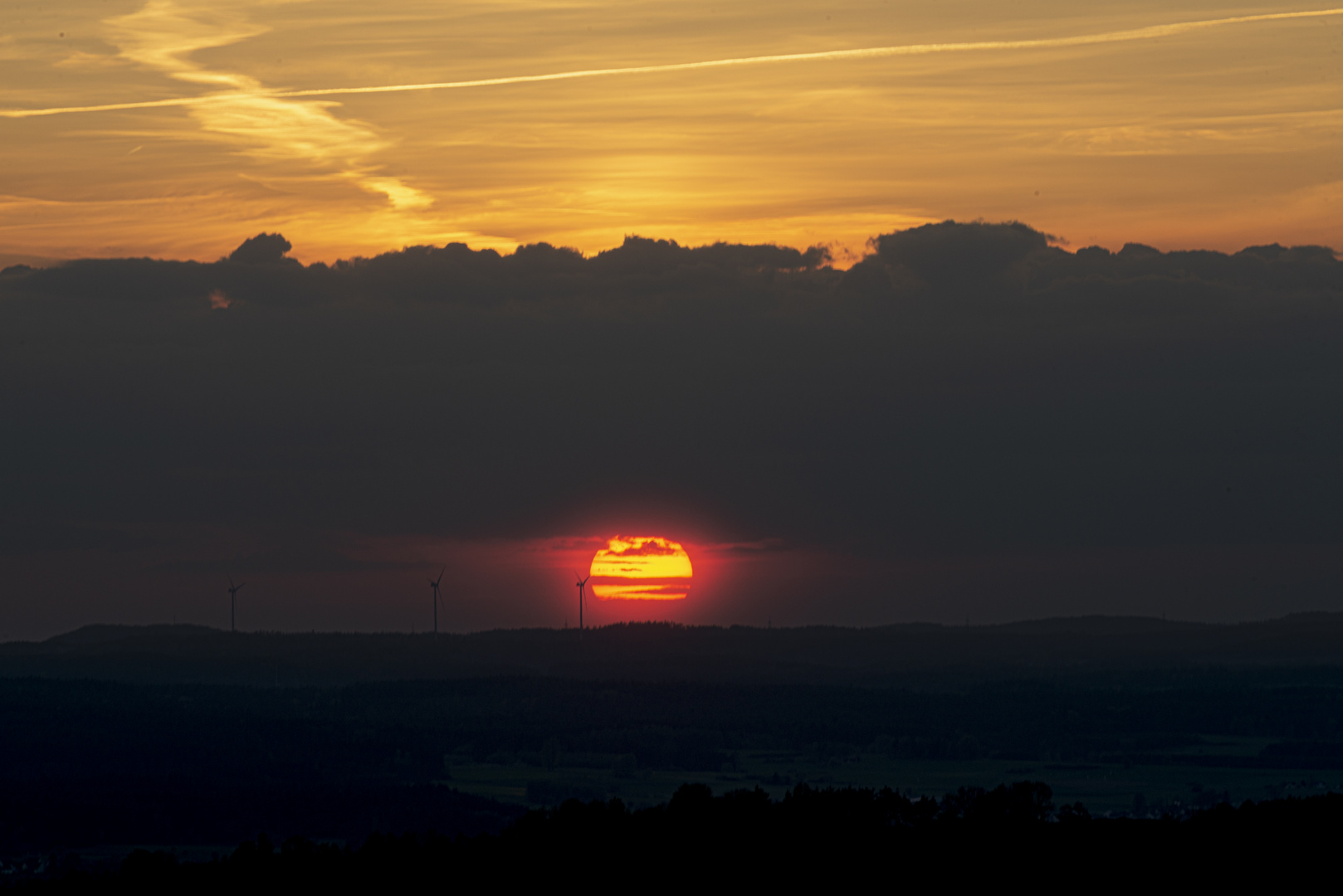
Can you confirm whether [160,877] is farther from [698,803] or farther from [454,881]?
[698,803]

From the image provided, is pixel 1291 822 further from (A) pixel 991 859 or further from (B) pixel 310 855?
(B) pixel 310 855

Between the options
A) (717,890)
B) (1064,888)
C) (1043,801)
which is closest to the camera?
(1064,888)

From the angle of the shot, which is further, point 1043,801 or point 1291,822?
point 1043,801

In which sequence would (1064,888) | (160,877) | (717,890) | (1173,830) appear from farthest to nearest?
1. (160,877)
2. (1173,830)
3. (717,890)
4. (1064,888)

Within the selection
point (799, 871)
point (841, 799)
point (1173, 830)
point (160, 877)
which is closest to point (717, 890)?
point (799, 871)

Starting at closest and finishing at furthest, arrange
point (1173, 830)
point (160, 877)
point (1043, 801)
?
1. point (1173, 830)
2. point (160, 877)
3. point (1043, 801)

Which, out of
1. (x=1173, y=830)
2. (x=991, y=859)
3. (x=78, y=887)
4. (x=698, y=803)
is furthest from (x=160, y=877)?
(x=1173, y=830)
